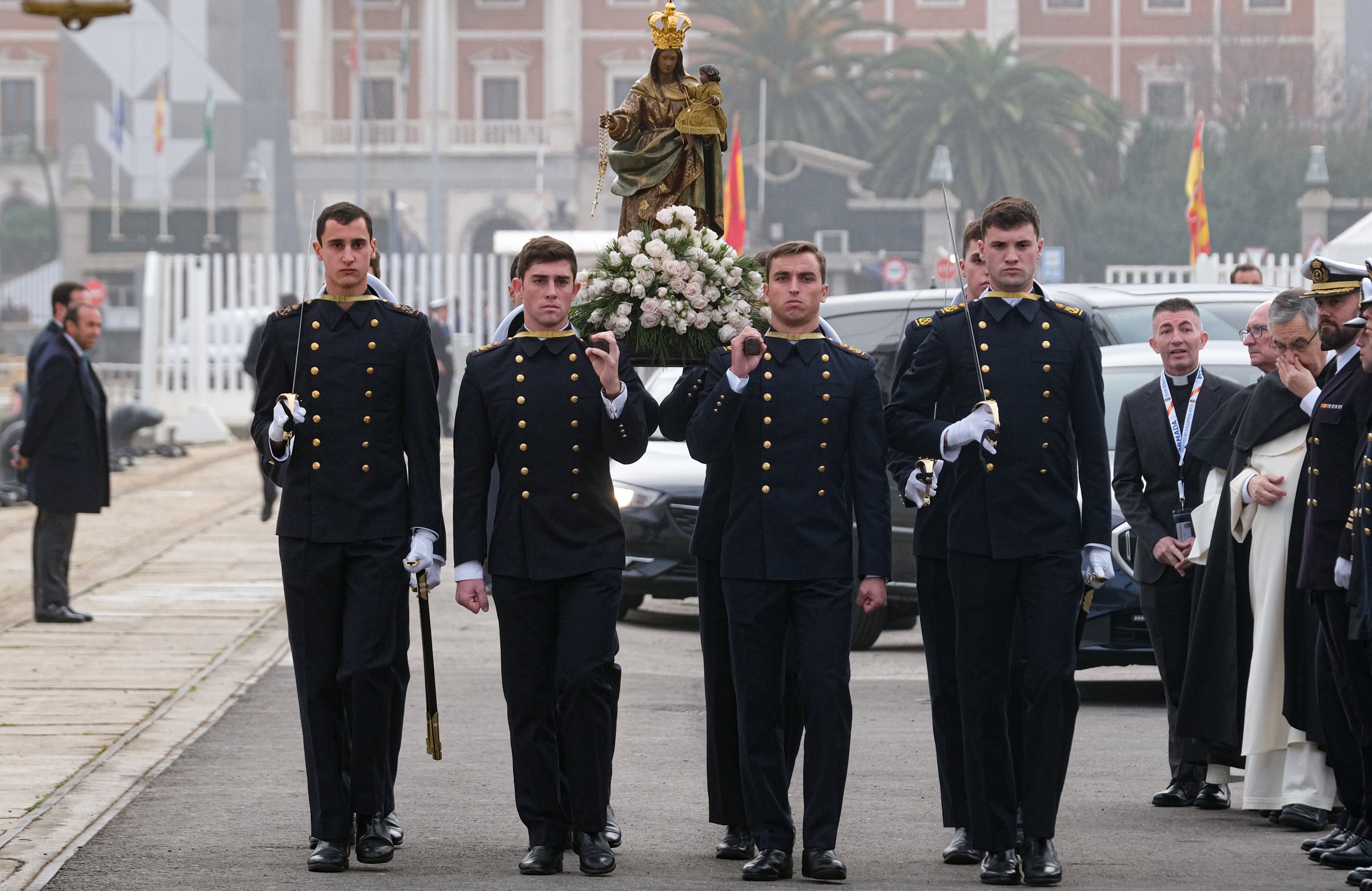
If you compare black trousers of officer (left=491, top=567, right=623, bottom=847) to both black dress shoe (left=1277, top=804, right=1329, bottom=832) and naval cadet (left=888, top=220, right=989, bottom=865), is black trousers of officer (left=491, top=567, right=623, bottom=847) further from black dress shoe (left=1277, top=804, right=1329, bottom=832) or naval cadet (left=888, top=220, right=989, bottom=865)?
black dress shoe (left=1277, top=804, right=1329, bottom=832)

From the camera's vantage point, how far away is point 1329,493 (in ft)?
23.9

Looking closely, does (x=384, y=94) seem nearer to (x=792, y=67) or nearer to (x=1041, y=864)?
(x=792, y=67)

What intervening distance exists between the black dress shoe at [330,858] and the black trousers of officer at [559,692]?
56 centimetres

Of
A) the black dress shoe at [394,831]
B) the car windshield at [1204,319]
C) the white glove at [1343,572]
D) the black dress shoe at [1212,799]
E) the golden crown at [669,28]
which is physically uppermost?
the golden crown at [669,28]

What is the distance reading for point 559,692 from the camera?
6879 millimetres

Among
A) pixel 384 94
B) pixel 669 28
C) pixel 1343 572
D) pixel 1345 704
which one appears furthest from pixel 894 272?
pixel 384 94

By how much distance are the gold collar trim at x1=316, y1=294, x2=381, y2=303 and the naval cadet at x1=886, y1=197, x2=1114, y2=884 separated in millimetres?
1724

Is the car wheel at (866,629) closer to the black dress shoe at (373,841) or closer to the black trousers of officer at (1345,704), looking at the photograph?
the black trousers of officer at (1345,704)

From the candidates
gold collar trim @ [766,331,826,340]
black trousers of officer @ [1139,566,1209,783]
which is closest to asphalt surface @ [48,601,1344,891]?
black trousers of officer @ [1139,566,1209,783]

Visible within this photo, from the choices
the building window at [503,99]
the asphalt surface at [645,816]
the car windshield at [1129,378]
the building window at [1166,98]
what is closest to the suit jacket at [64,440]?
the asphalt surface at [645,816]

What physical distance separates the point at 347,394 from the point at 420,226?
243 feet

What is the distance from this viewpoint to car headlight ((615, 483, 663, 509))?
13.3 m

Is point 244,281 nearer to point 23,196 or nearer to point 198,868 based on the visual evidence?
point 198,868

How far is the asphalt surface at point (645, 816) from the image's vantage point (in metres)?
6.72
